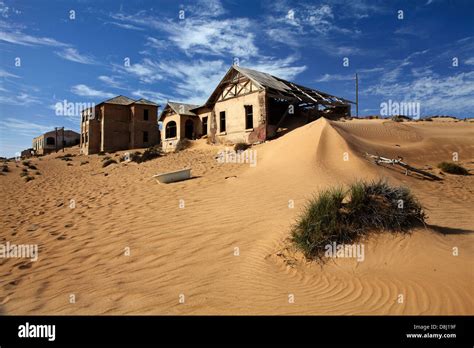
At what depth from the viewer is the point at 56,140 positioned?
54156 mm

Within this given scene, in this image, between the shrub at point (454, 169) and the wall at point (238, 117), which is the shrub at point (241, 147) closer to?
the wall at point (238, 117)

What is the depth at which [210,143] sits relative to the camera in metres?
23.9

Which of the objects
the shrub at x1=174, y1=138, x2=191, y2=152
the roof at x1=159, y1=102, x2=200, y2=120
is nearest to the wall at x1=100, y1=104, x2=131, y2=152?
the roof at x1=159, y1=102, x2=200, y2=120

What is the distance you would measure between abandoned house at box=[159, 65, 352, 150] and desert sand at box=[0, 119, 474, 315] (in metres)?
9.36

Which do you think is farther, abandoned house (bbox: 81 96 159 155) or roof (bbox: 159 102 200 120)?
abandoned house (bbox: 81 96 159 155)

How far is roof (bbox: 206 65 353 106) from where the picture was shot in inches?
809

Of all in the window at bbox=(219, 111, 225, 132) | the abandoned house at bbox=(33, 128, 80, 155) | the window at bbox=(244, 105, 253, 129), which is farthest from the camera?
the abandoned house at bbox=(33, 128, 80, 155)

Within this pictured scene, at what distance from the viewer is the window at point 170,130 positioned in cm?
2915

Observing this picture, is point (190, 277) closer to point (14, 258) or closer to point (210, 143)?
point (14, 258)

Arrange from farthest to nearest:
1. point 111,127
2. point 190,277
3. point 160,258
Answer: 1. point 111,127
2. point 160,258
3. point 190,277

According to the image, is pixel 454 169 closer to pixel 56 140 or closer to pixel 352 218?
pixel 352 218

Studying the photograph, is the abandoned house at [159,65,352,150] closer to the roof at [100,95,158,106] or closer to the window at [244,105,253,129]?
the window at [244,105,253,129]
